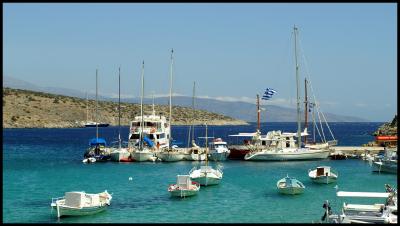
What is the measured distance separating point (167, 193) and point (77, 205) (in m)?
10.8

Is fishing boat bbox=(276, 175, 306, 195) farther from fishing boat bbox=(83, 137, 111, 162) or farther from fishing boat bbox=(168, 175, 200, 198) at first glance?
fishing boat bbox=(83, 137, 111, 162)

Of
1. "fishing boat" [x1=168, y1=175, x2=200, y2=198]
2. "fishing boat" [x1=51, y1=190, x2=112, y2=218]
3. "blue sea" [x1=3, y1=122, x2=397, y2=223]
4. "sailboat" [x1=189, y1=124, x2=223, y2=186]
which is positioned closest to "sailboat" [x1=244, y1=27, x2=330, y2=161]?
"blue sea" [x1=3, y1=122, x2=397, y2=223]

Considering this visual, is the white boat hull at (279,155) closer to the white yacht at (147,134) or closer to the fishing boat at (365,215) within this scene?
the white yacht at (147,134)

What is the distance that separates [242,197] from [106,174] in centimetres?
2023

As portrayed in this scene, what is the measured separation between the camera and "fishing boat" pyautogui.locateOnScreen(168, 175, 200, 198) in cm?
4116

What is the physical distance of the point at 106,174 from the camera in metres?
58.1

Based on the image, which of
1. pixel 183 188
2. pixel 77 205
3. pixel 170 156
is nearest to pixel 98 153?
pixel 170 156

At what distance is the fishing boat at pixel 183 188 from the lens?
4116cm

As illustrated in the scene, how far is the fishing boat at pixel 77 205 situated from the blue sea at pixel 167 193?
1.43 ft

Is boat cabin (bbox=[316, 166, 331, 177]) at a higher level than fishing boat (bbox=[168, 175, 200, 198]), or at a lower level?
higher

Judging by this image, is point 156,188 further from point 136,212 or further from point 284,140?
point 284,140

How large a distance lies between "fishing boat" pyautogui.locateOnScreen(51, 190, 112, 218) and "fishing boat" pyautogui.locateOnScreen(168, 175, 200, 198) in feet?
23.4

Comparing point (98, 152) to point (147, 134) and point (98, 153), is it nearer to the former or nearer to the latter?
point (98, 153)

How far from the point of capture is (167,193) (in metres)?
43.9
